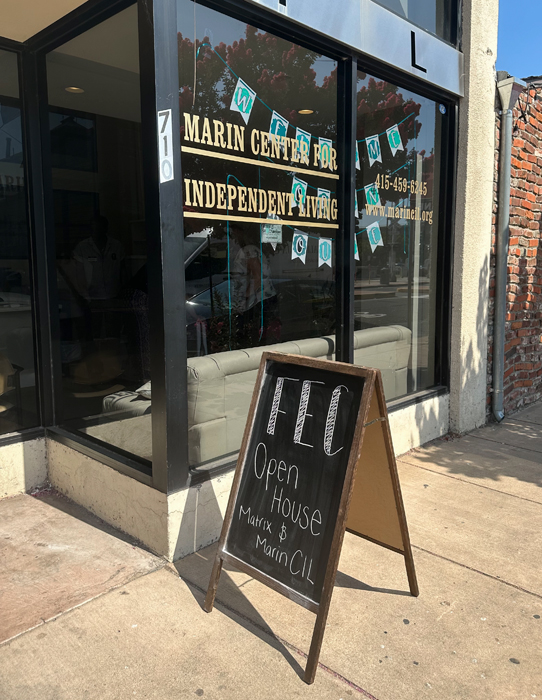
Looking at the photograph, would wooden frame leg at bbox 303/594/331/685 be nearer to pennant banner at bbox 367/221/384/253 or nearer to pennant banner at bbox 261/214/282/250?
pennant banner at bbox 261/214/282/250

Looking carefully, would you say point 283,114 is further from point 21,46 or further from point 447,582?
point 447,582

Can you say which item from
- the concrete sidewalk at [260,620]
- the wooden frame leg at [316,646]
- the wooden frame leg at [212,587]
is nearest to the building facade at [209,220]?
the concrete sidewalk at [260,620]

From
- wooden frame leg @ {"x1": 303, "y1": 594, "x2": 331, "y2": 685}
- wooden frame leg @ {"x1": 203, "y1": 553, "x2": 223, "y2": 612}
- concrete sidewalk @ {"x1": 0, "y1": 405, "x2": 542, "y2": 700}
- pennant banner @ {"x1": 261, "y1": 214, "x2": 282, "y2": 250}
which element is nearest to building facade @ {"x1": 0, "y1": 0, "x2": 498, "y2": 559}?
pennant banner @ {"x1": 261, "y1": 214, "x2": 282, "y2": 250}

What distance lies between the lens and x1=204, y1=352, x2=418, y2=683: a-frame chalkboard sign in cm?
238

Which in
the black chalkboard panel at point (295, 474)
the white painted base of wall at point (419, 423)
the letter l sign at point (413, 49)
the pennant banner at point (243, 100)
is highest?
the letter l sign at point (413, 49)

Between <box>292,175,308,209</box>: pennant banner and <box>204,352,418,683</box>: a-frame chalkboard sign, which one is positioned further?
<box>292,175,308,209</box>: pennant banner

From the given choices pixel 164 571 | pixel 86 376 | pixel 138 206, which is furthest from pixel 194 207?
pixel 164 571

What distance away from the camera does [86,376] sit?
4.28 metres

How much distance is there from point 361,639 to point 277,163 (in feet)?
9.40

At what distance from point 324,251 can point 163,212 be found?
1.60 m

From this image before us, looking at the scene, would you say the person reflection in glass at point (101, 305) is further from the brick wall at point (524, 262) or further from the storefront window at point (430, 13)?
the brick wall at point (524, 262)

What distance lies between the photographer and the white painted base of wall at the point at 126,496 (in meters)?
3.15

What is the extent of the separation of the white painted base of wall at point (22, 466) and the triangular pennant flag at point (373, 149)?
3.23 metres

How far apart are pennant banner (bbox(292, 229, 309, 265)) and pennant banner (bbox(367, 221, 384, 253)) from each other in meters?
0.72
